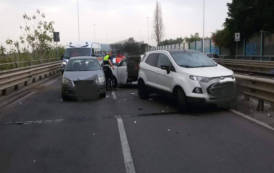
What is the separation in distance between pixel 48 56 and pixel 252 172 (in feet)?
91.1

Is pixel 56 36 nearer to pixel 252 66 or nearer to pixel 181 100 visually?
pixel 252 66

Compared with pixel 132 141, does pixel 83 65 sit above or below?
above

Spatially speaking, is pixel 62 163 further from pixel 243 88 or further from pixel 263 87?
pixel 243 88

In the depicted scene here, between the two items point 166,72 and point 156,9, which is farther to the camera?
point 156,9

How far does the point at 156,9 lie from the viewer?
7906 cm

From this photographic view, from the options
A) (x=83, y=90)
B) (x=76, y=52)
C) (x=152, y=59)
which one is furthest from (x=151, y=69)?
(x=76, y=52)

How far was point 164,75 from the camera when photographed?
9258mm

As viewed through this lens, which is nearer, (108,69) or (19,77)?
(19,77)

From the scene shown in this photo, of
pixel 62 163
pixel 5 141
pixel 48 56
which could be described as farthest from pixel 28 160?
pixel 48 56

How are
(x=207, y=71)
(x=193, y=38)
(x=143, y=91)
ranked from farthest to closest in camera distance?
(x=193, y=38)
(x=143, y=91)
(x=207, y=71)

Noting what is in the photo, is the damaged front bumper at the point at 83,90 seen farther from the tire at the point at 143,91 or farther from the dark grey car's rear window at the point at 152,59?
the dark grey car's rear window at the point at 152,59

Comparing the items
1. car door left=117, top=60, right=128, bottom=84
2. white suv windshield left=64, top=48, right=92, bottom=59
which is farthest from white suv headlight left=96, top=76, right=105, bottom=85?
white suv windshield left=64, top=48, right=92, bottom=59

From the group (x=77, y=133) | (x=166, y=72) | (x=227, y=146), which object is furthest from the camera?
(x=166, y=72)

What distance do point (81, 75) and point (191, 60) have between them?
4.05 meters
